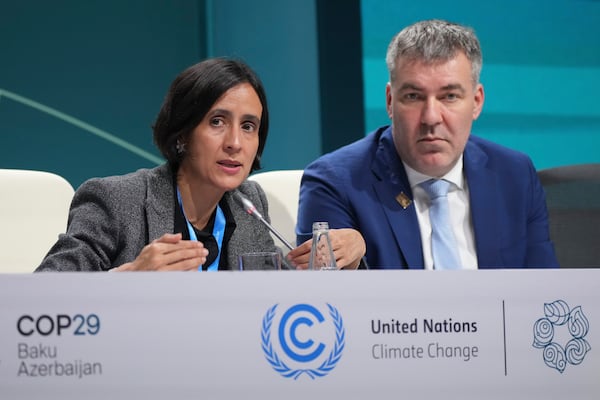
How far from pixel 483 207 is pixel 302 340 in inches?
46.8

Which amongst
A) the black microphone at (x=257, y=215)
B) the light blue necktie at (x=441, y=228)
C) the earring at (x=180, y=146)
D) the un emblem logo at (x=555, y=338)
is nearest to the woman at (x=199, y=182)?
the earring at (x=180, y=146)

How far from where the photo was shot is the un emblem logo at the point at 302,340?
1252 mm

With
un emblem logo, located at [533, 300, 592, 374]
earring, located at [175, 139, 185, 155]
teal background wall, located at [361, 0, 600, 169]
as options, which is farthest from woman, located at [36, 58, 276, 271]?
teal background wall, located at [361, 0, 600, 169]

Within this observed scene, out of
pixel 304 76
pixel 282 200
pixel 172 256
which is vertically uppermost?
pixel 304 76

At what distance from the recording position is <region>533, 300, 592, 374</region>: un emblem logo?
4.36 feet

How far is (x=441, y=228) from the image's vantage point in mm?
2250

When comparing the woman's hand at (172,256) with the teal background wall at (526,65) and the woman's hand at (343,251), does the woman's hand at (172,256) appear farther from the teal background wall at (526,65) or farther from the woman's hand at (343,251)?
the teal background wall at (526,65)

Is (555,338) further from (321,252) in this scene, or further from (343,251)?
(343,251)

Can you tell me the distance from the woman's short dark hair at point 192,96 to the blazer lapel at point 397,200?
421 millimetres

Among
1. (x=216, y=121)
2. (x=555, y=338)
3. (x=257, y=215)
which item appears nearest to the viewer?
(x=555, y=338)

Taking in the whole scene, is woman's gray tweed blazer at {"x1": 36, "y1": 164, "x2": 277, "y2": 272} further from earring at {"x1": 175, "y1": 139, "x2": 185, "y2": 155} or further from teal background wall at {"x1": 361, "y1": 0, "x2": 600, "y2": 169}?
teal background wall at {"x1": 361, "y1": 0, "x2": 600, "y2": 169}

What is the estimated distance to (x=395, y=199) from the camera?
7.50ft

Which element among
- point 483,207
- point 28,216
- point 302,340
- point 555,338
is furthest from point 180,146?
point 555,338

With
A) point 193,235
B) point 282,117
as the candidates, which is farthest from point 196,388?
point 282,117
